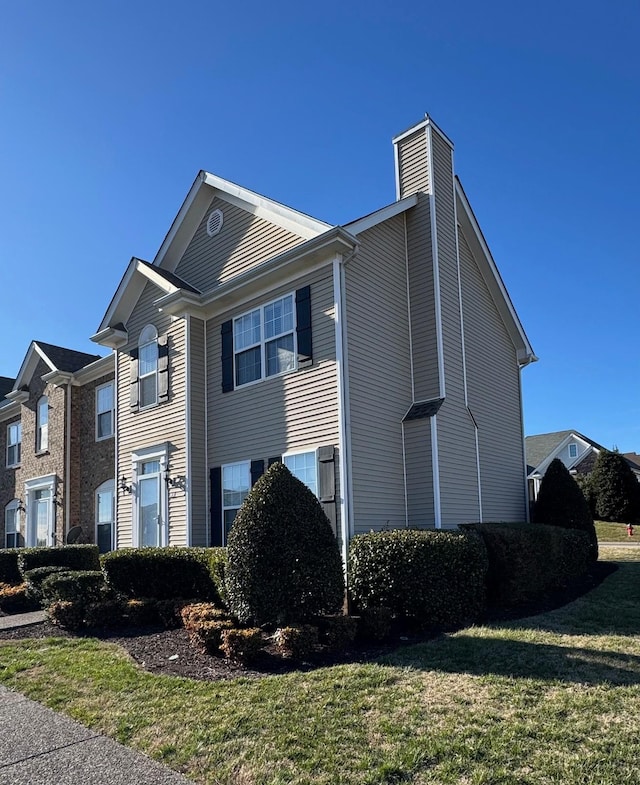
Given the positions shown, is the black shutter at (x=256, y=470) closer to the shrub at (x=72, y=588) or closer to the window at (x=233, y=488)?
the window at (x=233, y=488)

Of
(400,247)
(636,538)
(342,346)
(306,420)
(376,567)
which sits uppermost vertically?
(400,247)

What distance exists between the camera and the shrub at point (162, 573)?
→ 10562 mm

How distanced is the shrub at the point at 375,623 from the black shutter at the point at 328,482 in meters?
2.58

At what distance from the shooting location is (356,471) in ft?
35.9

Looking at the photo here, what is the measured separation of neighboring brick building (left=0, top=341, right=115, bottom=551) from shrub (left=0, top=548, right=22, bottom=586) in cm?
235

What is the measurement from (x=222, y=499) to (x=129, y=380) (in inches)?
170

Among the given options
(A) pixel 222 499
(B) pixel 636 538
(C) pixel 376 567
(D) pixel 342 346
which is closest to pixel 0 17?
(D) pixel 342 346

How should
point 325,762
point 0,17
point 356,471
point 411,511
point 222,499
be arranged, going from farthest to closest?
point 222,499 → point 411,511 → point 356,471 → point 0,17 → point 325,762

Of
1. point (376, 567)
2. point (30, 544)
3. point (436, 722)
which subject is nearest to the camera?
point (436, 722)

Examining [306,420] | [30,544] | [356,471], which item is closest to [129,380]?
[306,420]

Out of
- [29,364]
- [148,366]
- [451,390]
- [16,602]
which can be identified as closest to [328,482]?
[451,390]

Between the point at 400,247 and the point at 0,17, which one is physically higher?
the point at 0,17

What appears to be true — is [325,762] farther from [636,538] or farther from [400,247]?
[636,538]

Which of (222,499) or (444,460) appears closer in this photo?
(444,460)
